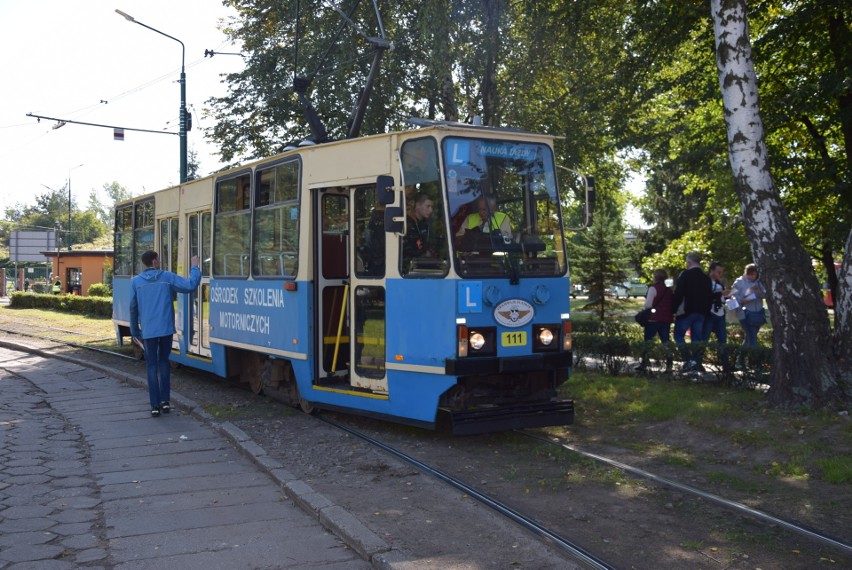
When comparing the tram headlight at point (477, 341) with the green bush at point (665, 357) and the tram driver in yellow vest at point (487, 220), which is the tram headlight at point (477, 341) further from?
the green bush at point (665, 357)

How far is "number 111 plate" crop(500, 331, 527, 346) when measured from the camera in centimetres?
817

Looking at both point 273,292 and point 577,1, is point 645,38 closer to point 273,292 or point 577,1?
point 577,1

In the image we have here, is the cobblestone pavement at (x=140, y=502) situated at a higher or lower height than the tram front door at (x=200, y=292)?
lower

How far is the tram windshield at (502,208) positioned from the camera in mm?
8086

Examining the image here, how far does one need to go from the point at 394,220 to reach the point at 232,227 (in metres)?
4.15

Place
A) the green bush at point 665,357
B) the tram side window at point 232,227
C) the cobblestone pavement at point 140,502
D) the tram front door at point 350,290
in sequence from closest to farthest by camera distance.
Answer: the cobblestone pavement at point 140,502, the tram front door at point 350,290, the green bush at point 665,357, the tram side window at point 232,227

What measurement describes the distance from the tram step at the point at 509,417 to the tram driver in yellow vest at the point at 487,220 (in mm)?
1680

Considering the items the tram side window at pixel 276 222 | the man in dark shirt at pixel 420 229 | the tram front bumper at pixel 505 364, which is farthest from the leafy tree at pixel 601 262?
the man in dark shirt at pixel 420 229

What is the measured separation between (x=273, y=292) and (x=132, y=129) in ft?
53.6

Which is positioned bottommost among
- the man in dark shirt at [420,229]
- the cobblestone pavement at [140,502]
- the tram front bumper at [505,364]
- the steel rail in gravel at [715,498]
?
the cobblestone pavement at [140,502]

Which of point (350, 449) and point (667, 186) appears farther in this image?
point (667, 186)

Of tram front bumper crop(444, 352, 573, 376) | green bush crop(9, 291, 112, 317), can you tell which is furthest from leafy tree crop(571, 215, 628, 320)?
tram front bumper crop(444, 352, 573, 376)

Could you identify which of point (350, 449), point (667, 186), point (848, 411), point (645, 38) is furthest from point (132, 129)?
point (667, 186)

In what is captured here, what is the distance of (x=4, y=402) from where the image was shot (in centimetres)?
1139
